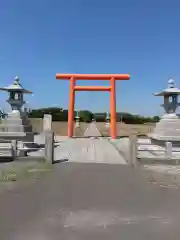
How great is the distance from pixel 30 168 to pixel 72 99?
634 inches

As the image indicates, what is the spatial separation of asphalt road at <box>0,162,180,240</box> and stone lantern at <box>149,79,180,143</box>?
5.88 metres

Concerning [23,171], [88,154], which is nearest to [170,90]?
[88,154]

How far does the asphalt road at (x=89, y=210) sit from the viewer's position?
352cm

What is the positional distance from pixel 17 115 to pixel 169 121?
795 cm

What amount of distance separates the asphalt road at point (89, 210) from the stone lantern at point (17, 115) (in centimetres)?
686

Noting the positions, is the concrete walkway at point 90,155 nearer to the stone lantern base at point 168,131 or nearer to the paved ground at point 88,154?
the paved ground at point 88,154

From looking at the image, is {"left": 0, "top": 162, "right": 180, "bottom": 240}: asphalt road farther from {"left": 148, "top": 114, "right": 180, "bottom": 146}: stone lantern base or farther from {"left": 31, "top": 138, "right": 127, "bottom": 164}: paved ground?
{"left": 148, "top": 114, "right": 180, "bottom": 146}: stone lantern base

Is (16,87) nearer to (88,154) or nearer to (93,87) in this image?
(88,154)

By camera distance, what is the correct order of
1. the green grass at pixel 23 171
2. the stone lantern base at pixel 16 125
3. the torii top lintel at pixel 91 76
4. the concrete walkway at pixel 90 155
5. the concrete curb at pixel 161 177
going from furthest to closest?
the torii top lintel at pixel 91 76 → the stone lantern base at pixel 16 125 → the concrete walkway at pixel 90 155 → the green grass at pixel 23 171 → the concrete curb at pixel 161 177

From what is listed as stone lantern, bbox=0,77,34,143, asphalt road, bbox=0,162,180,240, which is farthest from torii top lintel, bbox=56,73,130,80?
asphalt road, bbox=0,162,180,240

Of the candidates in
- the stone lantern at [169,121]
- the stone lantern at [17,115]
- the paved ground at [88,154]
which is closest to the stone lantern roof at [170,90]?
the stone lantern at [169,121]

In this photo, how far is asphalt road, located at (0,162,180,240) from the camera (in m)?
3.52

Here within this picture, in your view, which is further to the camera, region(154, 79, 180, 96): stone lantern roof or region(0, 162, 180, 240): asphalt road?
region(154, 79, 180, 96): stone lantern roof

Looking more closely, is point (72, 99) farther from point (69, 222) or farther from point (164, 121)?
point (69, 222)
